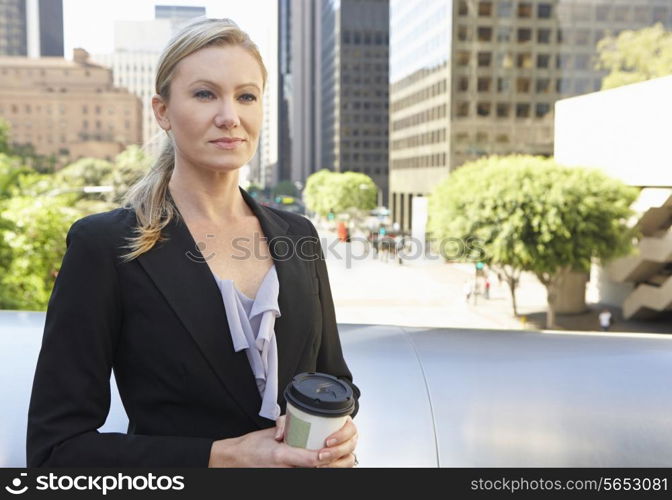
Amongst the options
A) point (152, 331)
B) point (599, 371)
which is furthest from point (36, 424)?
point (599, 371)

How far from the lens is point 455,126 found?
2217 inches

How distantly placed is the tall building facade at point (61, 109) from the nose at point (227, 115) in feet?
317

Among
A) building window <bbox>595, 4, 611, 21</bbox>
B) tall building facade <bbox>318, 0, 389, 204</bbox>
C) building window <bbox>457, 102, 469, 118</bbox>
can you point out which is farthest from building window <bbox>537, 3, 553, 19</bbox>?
tall building facade <bbox>318, 0, 389, 204</bbox>

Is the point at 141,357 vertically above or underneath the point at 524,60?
underneath

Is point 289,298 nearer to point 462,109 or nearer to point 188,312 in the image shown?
point 188,312

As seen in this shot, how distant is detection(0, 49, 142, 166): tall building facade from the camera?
93.8 meters

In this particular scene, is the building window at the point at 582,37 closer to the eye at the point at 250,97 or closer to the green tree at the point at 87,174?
the green tree at the point at 87,174

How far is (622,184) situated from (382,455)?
25.4 m

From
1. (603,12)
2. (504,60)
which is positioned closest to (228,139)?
(504,60)

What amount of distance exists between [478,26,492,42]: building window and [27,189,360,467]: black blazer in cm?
5854

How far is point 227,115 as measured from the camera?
1.71 m

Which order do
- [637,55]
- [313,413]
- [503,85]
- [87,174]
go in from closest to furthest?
1. [313,413]
2. [637,55]
3. [503,85]
4. [87,174]

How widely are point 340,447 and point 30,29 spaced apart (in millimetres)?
122535

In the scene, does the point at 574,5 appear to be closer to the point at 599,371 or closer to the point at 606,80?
the point at 606,80
